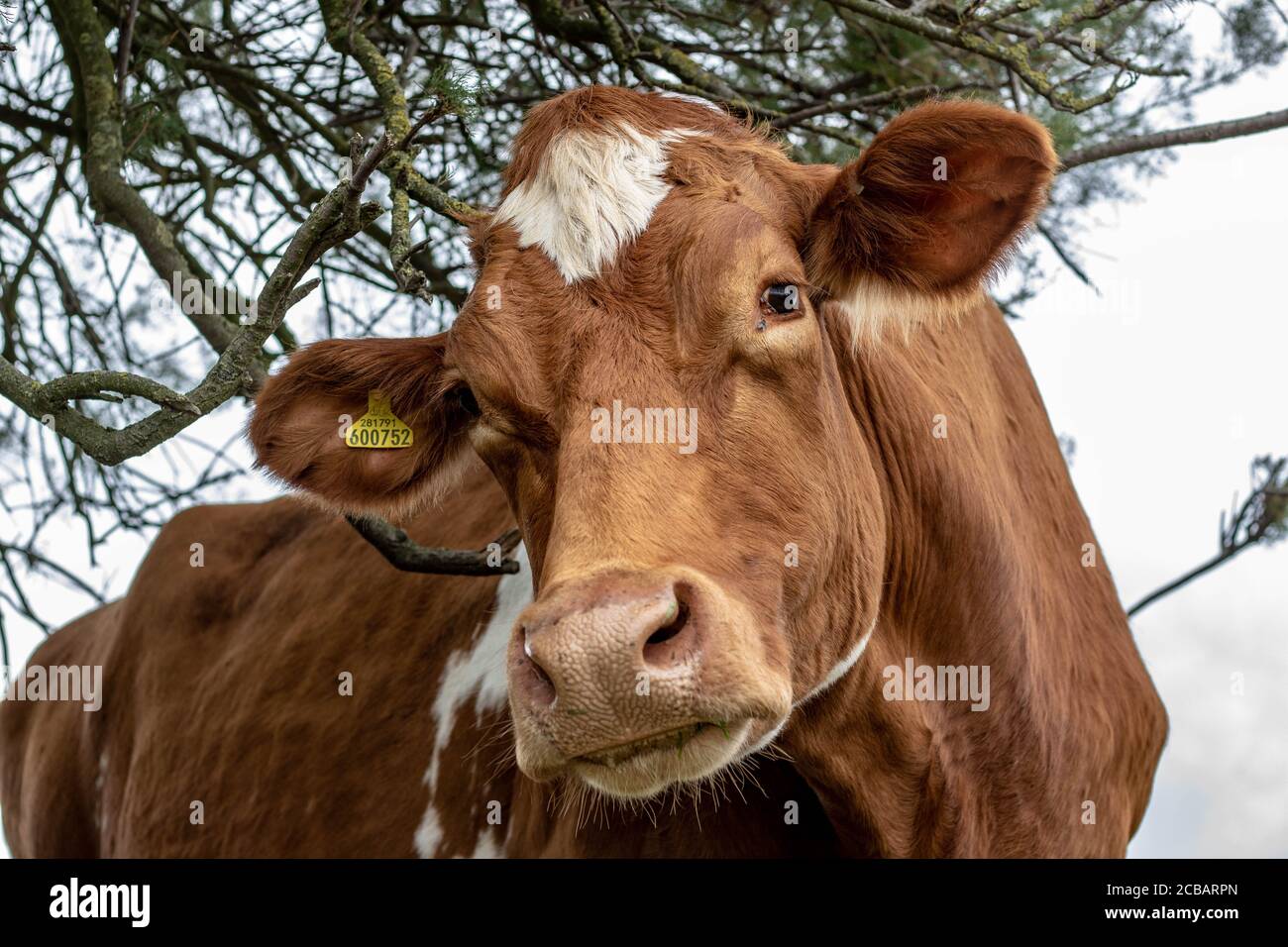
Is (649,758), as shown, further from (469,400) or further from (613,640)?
(469,400)

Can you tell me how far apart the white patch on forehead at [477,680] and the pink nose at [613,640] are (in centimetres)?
174

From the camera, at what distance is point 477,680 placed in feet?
13.9

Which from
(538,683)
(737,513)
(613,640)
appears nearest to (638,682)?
(613,640)

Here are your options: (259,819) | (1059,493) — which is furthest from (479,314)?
(259,819)

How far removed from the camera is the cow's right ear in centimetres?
350

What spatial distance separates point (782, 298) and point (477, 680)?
6.05ft

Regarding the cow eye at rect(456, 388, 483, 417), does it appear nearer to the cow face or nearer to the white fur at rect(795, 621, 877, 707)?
the cow face

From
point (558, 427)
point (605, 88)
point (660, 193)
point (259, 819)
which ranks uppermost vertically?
point (605, 88)

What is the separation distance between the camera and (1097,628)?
12.7 ft
